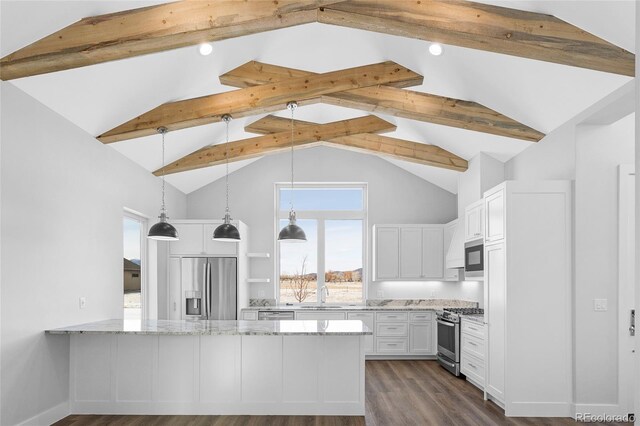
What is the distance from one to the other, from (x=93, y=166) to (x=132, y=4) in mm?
2218

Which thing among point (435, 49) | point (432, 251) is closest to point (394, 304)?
point (432, 251)

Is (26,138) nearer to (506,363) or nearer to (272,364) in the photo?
(272,364)

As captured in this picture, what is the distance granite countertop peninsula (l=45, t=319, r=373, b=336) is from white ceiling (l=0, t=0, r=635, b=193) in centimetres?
191

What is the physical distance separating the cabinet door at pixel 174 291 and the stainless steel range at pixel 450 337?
364cm

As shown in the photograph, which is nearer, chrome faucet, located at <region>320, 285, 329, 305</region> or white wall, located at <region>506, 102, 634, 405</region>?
white wall, located at <region>506, 102, 634, 405</region>

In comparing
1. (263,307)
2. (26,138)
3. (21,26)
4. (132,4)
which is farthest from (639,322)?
(263,307)

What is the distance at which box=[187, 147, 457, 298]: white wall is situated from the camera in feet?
29.5

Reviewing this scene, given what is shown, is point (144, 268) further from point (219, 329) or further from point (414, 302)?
point (414, 302)

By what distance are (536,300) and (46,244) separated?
4397mm

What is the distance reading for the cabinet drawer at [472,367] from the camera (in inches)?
234

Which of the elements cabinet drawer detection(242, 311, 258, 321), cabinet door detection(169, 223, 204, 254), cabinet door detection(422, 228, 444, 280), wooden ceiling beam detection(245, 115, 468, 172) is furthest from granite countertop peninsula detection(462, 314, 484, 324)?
cabinet door detection(169, 223, 204, 254)

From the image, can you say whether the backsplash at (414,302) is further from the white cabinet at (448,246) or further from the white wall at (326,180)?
the white wall at (326,180)

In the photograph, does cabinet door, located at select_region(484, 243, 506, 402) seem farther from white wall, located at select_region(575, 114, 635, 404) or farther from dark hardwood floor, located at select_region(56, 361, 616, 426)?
white wall, located at select_region(575, 114, 635, 404)

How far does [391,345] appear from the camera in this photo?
8102 millimetres
